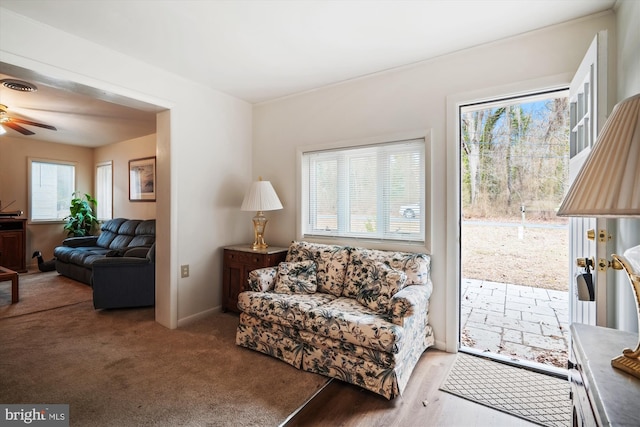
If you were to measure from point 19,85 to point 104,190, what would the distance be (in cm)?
386

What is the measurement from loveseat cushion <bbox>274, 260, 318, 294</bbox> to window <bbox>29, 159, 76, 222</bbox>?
20.0 feet

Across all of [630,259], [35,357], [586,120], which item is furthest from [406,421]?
[35,357]

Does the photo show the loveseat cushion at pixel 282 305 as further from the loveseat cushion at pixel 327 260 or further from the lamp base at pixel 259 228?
the lamp base at pixel 259 228

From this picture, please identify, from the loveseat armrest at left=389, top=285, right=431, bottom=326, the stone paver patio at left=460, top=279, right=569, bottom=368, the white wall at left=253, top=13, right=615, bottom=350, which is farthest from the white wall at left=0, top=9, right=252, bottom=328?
the stone paver patio at left=460, top=279, right=569, bottom=368

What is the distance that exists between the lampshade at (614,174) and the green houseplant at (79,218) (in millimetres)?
7599

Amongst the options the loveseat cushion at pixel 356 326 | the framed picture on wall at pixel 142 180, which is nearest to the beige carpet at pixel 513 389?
the loveseat cushion at pixel 356 326

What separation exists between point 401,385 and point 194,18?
2.85m

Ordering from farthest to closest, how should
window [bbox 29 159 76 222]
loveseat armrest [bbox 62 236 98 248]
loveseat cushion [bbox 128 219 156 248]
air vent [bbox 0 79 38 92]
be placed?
window [bbox 29 159 76 222]
loveseat armrest [bbox 62 236 98 248]
loveseat cushion [bbox 128 219 156 248]
air vent [bbox 0 79 38 92]

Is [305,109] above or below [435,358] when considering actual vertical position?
above

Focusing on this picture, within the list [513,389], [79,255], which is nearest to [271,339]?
[513,389]

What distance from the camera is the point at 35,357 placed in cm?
239

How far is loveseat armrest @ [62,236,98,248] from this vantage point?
17.5 ft

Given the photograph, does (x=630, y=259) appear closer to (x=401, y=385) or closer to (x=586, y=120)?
(x=586, y=120)

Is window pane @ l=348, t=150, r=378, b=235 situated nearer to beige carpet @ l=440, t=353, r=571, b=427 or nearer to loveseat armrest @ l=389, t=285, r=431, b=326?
loveseat armrest @ l=389, t=285, r=431, b=326
